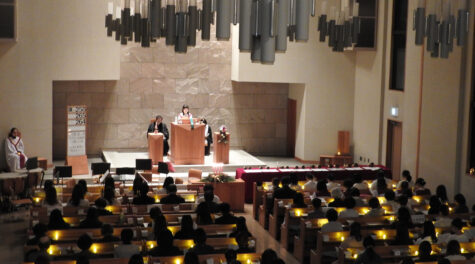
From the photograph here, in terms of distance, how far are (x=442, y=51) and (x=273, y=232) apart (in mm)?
5195

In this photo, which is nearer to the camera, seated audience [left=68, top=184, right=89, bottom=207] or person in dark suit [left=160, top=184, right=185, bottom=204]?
seated audience [left=68, top=184, right=89, bottom=207]

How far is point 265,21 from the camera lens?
19.8ft

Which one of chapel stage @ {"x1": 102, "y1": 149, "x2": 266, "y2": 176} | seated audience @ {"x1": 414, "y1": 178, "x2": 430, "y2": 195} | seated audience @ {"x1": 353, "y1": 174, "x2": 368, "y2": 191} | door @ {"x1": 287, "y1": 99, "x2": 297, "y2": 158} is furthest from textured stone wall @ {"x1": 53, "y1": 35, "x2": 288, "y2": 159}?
seated audience @ {"x1": 414, "y1": 178, "x2": 430, "y2": 195}

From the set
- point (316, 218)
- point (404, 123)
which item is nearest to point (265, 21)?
point (316, 218)

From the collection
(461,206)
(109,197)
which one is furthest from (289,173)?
(109,197)

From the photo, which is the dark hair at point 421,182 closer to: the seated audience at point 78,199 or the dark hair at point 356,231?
the dark hair at point 356,231

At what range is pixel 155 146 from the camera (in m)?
21.0

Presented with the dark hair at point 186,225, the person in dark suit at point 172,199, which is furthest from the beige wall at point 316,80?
the dark hair at point 186,225

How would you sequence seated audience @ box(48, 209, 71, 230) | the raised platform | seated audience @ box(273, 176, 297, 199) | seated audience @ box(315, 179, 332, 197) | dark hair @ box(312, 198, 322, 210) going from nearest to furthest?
1. seated audience @ box(48, 209, 71, 230)
2. dark hair @ box(312, 198, 322, 210)
3. seated audience @ box(273, 176, 297, 199)
4. seated audience @ box(315, 179, 332, 197)
5. the raised platform

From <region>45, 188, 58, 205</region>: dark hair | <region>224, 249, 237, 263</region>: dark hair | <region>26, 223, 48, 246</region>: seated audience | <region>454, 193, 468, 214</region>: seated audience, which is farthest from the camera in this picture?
<region>45, 188, 58, 205</region>: dark hair

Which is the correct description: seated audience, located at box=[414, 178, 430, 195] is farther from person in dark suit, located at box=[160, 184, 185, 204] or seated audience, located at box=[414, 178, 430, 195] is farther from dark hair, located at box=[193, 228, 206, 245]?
dark hair, located at box=[193, 228, 206, 245]

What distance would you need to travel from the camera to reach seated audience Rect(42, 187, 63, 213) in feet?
45.6

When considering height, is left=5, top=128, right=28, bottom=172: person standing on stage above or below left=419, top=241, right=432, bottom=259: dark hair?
above

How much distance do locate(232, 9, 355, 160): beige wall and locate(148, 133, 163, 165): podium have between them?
3.82 meters
